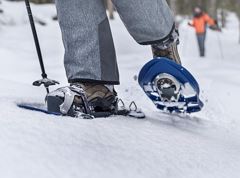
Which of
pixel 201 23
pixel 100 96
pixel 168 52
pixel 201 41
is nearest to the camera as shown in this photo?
pixel 100 96

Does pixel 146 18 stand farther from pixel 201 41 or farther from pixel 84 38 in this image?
pixel 201 41

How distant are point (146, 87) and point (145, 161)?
894 mm

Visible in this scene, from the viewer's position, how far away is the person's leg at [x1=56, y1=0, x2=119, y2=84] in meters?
2.04

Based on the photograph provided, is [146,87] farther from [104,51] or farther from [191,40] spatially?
[191,40]

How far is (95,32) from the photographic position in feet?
6.73

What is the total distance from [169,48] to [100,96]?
39cm

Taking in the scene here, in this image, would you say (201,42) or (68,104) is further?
(201,42)

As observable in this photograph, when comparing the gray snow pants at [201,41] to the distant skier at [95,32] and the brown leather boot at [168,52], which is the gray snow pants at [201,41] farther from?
the distant skier at [95,32]

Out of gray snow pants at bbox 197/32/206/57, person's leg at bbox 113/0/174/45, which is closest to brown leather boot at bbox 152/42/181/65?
person's leg at bbox 113/0/174/45

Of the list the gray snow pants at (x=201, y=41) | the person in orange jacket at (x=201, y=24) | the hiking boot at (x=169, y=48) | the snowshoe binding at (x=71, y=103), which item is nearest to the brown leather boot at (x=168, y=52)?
the hiking boot at (x=169, y=48)

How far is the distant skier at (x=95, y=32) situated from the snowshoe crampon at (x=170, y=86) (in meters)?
0.17

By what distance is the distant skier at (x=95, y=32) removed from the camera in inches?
80.3

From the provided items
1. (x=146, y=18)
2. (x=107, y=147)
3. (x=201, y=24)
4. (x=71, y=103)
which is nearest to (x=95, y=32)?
(x=146, y=18)

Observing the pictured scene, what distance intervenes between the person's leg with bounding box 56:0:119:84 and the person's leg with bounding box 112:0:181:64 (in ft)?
0.35
